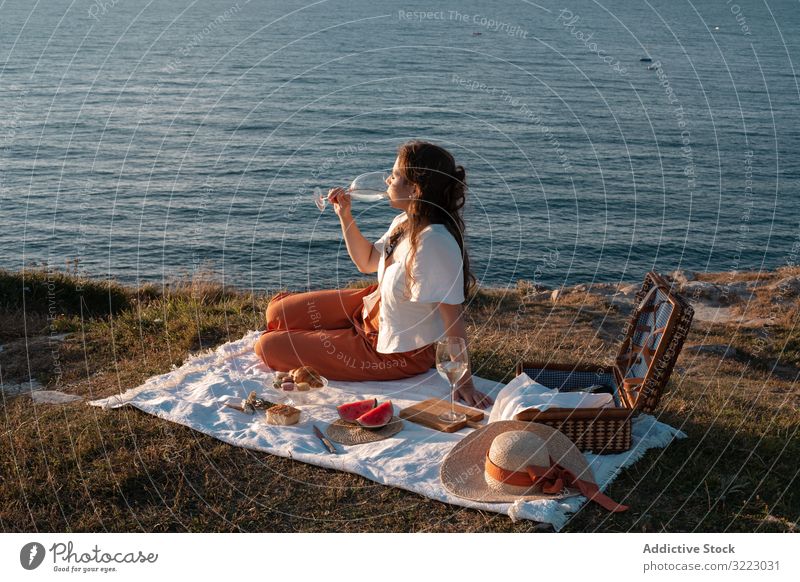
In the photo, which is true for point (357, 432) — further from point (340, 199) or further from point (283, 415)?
point (340, 199)

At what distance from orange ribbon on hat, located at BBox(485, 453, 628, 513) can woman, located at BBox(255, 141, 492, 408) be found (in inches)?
57.1

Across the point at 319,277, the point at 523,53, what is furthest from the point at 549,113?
the point at 319,277

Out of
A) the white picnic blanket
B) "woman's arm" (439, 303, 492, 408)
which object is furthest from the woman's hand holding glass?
the white picnic blanket

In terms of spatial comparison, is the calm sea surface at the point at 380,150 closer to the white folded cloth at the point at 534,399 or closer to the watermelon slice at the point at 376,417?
the watermelon slice at the point at 376,417

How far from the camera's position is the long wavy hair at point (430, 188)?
22.2 ft

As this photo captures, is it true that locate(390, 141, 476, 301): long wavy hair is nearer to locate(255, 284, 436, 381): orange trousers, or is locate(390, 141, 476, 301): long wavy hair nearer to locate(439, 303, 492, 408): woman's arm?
locate(439, 303, 492, 408): woman's arm

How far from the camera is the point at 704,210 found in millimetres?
39656

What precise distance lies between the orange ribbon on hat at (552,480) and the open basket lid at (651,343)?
0.83m

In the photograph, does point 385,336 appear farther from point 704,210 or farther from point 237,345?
point 704,210

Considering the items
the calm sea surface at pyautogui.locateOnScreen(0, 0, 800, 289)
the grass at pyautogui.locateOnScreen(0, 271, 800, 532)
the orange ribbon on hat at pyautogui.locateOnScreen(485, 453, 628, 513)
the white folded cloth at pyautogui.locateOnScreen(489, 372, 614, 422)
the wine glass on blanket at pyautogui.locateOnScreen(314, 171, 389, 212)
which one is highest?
the wine glass on blanket at pyautogui.locateOnScreen(314, 171, 389, 212)

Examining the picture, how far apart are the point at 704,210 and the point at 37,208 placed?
1181 inches

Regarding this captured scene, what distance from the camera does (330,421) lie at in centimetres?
677

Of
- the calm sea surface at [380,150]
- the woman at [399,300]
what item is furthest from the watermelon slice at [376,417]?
the calm sea surface at [380,150]

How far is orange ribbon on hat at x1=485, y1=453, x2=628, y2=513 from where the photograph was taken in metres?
5.44
